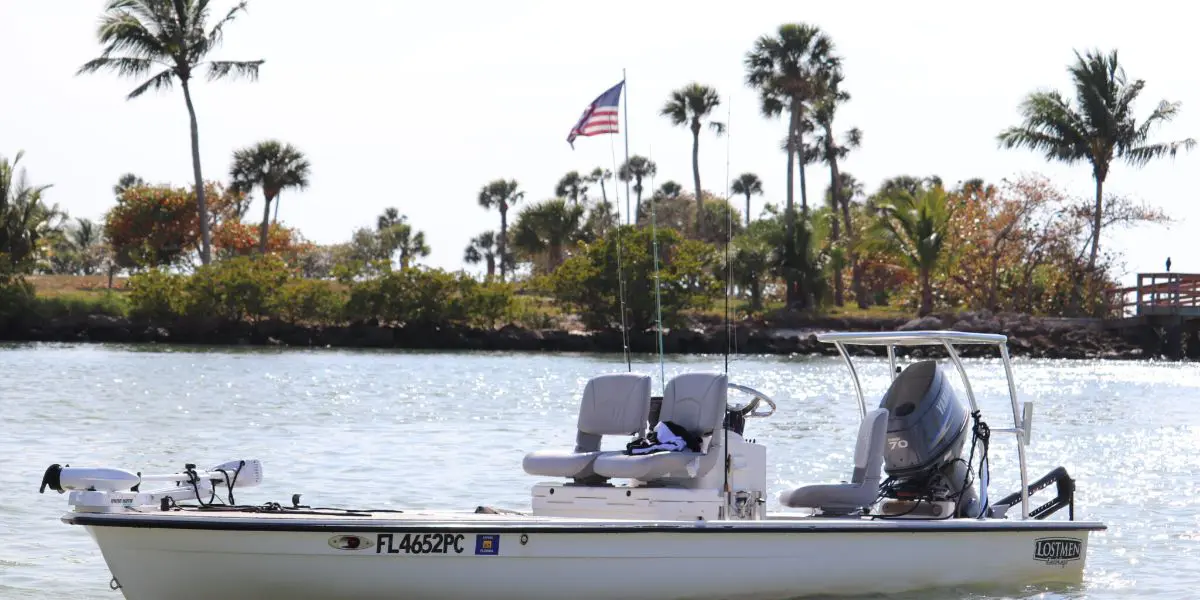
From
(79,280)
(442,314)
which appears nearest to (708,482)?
(442,314)

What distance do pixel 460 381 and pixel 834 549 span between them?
26.7m

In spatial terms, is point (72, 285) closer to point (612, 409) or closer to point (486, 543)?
point (612, 409)

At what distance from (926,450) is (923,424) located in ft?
0.63

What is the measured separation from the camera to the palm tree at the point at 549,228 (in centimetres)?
7338

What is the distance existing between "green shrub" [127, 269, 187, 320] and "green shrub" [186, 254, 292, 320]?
350mm

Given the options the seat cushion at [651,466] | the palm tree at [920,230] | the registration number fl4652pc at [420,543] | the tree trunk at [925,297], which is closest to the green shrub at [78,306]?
the palm tree at [920,230]

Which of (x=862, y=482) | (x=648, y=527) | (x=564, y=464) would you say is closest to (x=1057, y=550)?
(x=862, y=482)

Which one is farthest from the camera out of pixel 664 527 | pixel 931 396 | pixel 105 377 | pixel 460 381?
pixel 460 381

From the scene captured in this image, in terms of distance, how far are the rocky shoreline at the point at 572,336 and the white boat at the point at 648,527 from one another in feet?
139

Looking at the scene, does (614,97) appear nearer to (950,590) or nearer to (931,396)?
(931,396)

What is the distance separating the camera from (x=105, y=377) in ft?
111

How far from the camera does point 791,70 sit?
6284cm

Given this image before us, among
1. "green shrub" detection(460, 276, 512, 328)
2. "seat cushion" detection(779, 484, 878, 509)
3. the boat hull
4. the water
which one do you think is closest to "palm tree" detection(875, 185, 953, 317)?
the water

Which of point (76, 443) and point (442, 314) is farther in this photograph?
point (442, 314)
